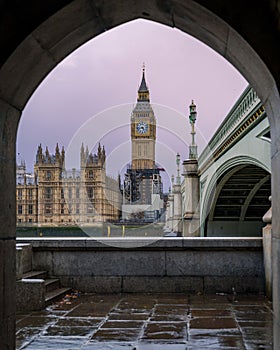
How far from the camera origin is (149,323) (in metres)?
6.11

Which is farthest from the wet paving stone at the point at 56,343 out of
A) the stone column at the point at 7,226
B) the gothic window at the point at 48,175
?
the gothic window at the point at 48,175

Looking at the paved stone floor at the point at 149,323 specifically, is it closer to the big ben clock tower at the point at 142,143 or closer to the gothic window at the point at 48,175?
the big ben clock tower at the point at 142,143

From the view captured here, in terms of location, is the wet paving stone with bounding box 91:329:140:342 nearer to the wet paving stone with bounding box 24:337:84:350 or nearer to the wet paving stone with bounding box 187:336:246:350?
the wet paving stone with bounding box 24:337:84:350

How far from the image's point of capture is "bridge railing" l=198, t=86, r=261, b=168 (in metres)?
15.8

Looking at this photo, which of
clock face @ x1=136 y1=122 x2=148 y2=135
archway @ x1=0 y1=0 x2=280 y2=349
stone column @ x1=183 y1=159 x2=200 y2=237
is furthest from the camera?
clock face @ x1=136 y1=122 x2=148 y2=135

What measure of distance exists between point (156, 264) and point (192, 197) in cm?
2544

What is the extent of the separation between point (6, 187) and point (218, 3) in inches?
78.9

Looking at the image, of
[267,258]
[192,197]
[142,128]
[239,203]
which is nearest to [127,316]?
[267,258]

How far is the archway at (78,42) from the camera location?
357 cm

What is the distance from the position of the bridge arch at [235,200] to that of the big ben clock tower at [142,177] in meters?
14.0

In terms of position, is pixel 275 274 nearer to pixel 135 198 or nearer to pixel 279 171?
pixel 279 171

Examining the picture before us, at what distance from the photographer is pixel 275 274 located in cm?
383

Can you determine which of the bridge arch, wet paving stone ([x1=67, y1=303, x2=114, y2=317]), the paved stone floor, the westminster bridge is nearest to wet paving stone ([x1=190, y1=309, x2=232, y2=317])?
the paved stone floor

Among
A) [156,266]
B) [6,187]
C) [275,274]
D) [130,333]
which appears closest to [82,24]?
[6,187]
